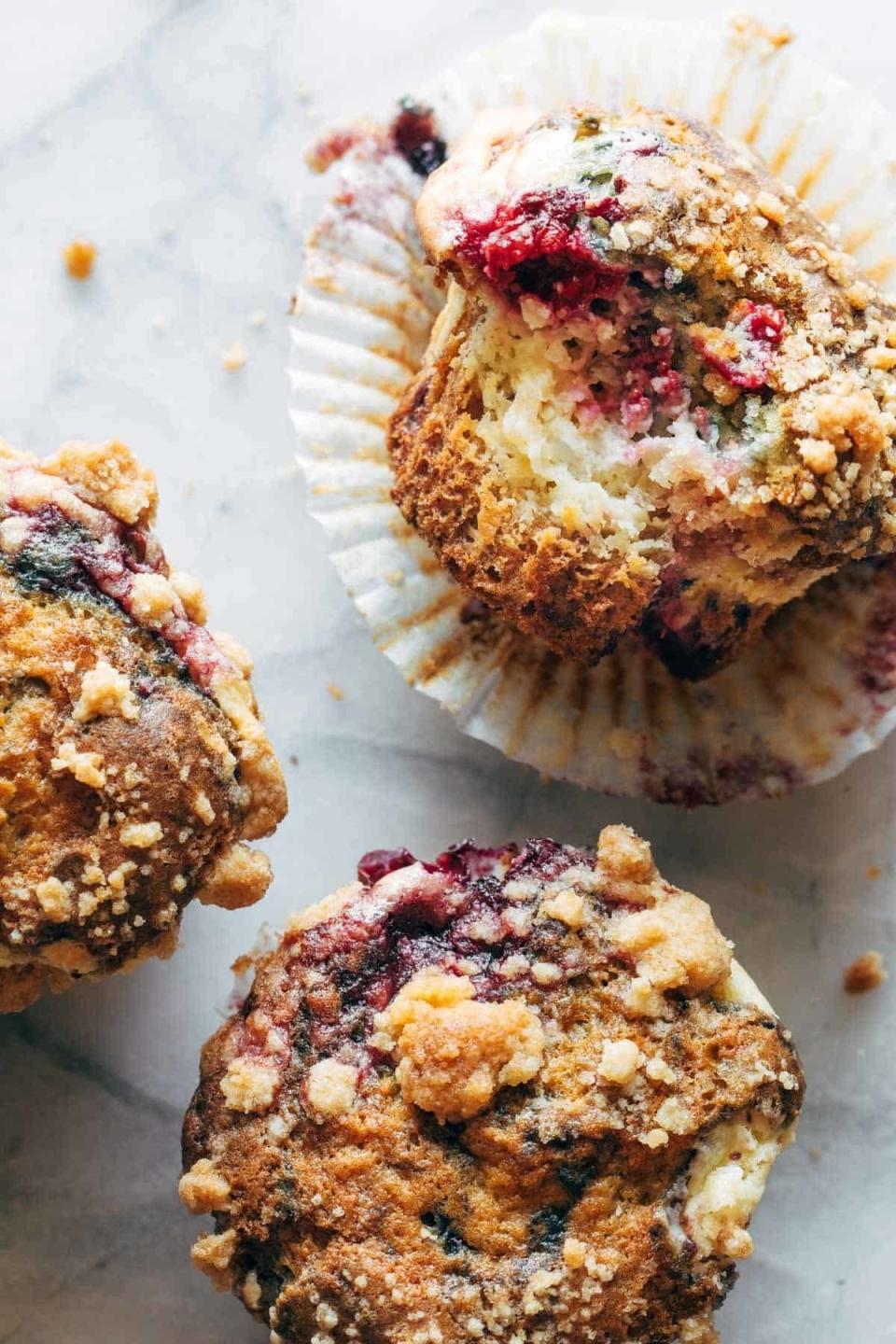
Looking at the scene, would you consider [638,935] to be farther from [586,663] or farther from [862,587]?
[862,587]

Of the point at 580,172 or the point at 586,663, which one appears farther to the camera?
the point at 586,663

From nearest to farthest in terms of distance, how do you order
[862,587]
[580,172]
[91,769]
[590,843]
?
[91,769] < [580,172] < [862,587] < [590,843]

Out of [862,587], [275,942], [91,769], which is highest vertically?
[862,587]

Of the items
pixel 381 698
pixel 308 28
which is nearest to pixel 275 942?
pixel 381 698

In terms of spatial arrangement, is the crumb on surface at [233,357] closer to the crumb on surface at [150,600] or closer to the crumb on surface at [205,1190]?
the crumb on surface at [150,600]

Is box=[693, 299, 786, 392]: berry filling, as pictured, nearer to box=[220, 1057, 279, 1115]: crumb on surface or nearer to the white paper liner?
the white paper liner

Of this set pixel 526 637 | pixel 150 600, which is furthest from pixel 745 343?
pixel 150 600
